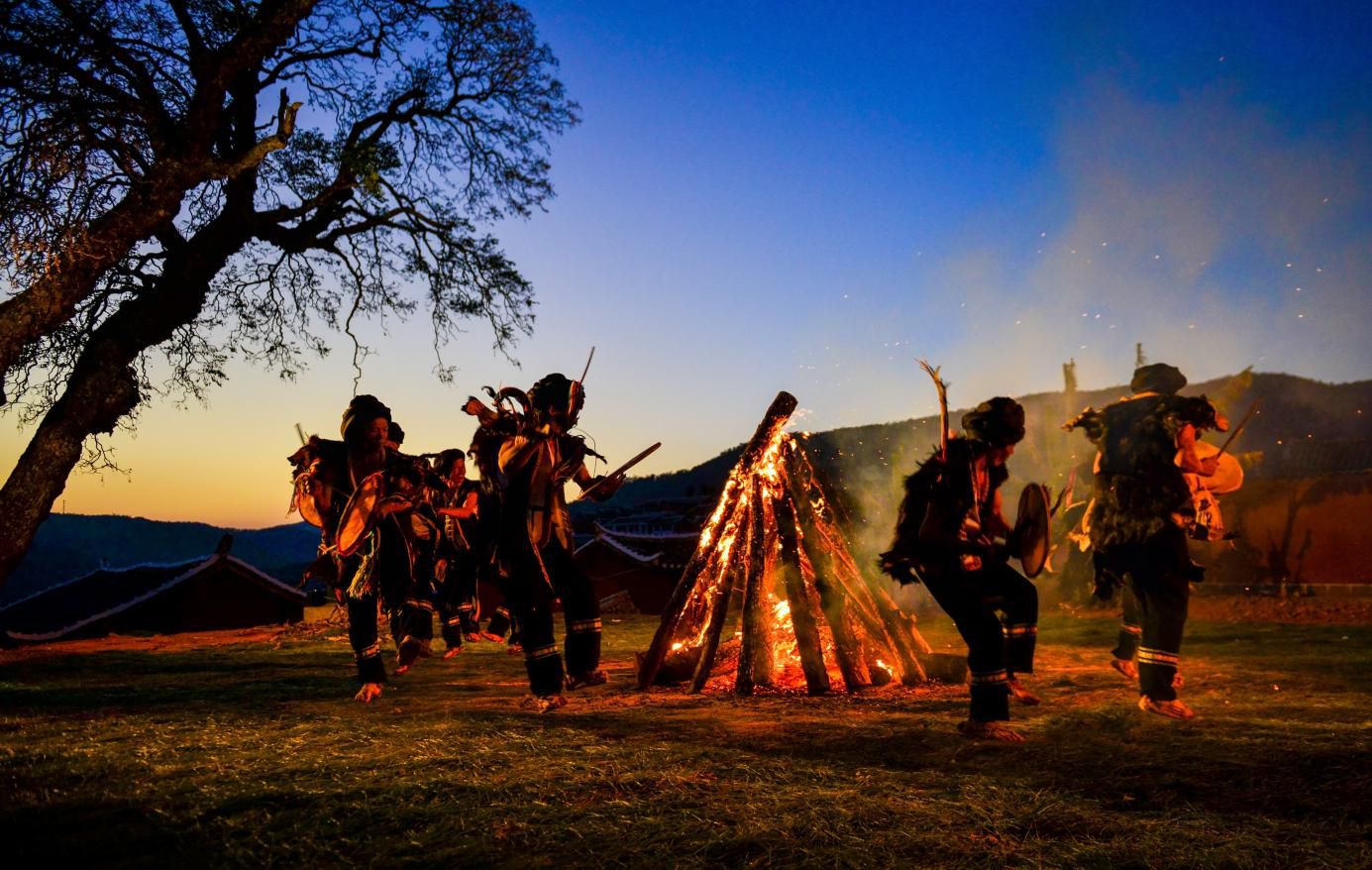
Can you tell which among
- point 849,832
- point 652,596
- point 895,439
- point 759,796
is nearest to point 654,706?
point 759,796

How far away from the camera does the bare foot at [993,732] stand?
488cm

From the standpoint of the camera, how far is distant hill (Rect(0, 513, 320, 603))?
116 feet

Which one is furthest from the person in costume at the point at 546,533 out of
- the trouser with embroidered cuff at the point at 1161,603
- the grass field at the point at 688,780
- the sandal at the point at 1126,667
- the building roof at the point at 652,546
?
the building roof at the point at 652,546

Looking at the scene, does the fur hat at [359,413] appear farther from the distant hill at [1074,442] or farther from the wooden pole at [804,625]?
the distant hill at [1074,442]

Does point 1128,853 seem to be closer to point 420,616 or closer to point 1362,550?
point 420,616

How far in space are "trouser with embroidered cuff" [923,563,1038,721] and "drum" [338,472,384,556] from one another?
463 cm

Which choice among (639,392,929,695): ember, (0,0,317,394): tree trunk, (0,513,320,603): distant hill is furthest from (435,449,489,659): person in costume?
(0,513,320,603): distant hill

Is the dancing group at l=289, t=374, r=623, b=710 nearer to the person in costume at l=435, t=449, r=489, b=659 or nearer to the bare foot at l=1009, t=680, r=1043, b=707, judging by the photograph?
the person in costume at l=435, t=449, r=489, b=659

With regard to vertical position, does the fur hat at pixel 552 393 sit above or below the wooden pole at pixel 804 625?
above

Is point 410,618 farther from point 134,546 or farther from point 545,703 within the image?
point 134,546

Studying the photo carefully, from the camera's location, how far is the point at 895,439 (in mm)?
36656

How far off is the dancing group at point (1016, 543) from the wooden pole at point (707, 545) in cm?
196

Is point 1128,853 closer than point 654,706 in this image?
Yes

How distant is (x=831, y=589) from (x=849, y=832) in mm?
3784
